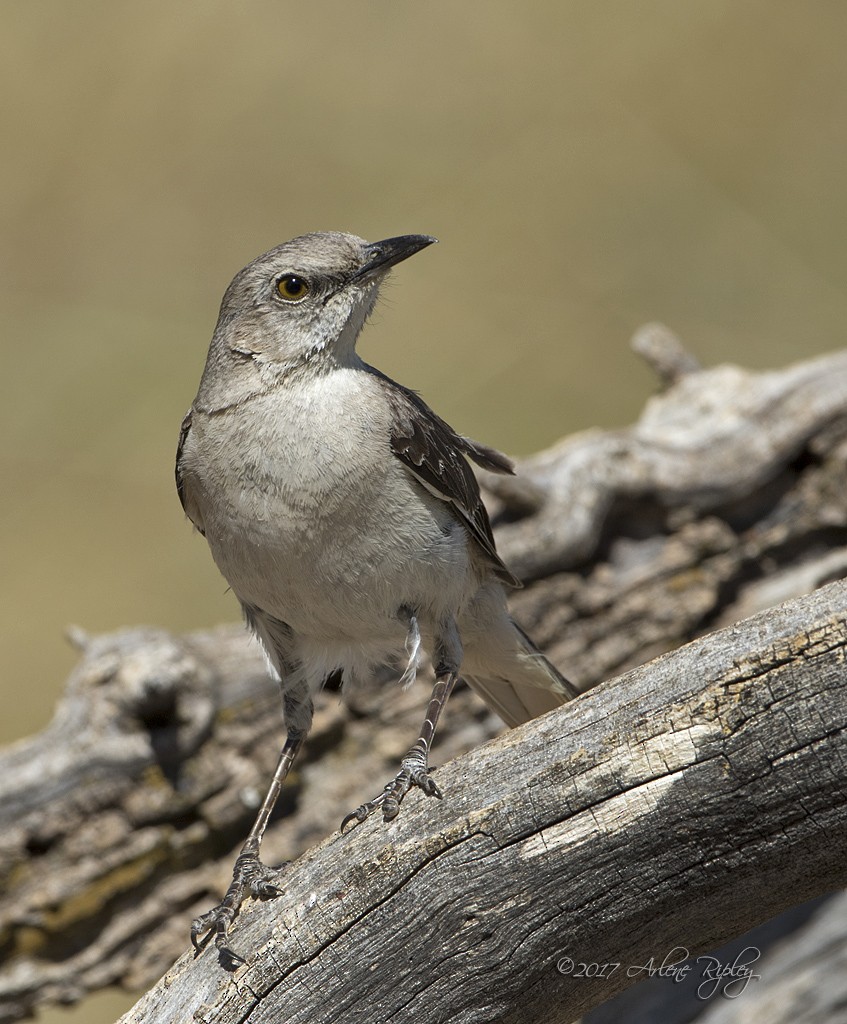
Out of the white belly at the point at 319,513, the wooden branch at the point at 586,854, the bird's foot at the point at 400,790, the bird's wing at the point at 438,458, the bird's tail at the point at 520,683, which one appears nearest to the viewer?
the wooden branch at the point at 586,854

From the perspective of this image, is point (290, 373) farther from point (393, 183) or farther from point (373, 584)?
point (393, 183)

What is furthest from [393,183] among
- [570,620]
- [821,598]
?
[821,598]

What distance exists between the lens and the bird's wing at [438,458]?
15.4 feet

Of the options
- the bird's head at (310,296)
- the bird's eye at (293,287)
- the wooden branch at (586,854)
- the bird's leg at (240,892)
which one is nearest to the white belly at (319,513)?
the bird's head at (310,296)

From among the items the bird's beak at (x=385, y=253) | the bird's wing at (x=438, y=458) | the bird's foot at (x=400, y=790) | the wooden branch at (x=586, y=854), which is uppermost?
the bird's beak at (x=385, y=253)

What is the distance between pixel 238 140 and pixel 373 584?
34.8 feet

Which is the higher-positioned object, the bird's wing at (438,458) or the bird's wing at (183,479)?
the bird's wing at (183,479)

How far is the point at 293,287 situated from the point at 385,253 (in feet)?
1.33

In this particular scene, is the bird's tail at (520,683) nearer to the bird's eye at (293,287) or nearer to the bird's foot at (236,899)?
the bird's foot at (236,899)

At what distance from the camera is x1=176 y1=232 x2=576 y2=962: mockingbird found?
14.5ft

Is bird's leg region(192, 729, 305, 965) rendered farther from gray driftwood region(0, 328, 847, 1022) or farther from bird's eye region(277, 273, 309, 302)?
bird's eye region(277, 273, 309, 302)

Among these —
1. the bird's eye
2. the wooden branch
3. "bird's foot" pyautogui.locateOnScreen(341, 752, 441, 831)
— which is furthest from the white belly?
the wooden branch

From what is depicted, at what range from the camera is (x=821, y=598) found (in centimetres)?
337

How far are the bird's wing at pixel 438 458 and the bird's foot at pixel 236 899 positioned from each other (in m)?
1.60
